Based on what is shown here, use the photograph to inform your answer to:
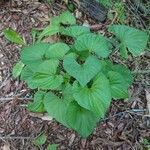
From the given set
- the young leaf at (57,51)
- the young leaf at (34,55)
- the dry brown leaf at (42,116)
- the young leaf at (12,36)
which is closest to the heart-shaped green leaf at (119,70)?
the young leaf at (57,51)

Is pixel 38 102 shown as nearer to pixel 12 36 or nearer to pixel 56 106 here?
pixel 56 106

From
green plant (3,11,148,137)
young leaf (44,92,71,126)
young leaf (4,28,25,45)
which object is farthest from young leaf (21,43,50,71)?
young leaf (4,28,25,45)

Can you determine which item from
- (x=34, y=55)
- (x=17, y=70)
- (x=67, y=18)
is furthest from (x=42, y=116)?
(x=67, y=18)

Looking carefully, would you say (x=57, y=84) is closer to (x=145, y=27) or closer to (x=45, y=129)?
(x=45, y=129)

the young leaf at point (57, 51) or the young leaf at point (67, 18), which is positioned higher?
the young leaf at point (57, 51)

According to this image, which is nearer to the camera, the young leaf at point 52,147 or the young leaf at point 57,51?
the young leaf at point 57,51

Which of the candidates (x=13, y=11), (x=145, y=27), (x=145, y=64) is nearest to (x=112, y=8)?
(x=145, y=27)

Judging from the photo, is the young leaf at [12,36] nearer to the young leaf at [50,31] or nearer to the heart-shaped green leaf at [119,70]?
the young leaf at [50,31]
